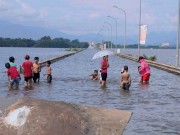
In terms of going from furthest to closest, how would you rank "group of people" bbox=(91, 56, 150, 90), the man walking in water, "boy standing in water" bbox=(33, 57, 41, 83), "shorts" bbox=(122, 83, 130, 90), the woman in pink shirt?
1. the woman in pink shirt
2. "boy standing in water" bbox=(33, 57, 41, 83)
3. the man walking in water
4. "shorts" bbox=(122, 83, 130, 90)
5. "group of people" bbox=(91, 56, 150, 90)

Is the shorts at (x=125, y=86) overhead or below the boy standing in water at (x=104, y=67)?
below

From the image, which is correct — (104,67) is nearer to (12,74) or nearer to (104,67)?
(104,67)

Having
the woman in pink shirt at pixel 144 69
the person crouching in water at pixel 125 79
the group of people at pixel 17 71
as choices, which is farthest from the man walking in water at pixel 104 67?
the group of people at pixel 17 71

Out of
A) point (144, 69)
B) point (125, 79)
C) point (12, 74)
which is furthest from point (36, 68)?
point (144, 69)

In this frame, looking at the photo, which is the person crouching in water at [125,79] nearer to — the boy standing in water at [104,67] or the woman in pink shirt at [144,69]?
the boy standing in water at [104,67]

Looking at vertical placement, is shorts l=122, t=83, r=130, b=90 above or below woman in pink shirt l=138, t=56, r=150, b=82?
below

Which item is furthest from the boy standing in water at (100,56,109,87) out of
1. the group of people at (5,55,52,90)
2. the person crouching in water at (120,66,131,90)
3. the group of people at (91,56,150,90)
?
the group of people at (5,55,52,90)

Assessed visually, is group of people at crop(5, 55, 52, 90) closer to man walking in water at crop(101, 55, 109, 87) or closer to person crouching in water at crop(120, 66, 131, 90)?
man walking in water at crop(101, 55, 109, 87)

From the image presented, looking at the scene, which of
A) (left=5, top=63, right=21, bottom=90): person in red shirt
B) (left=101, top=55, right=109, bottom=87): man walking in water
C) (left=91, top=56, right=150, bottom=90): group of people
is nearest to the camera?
(left=5, top=63, right=21, bottom=90): person in red shirt

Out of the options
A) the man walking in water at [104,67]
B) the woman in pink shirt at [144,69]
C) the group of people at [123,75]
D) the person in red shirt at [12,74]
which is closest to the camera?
the person in red shirt at [12,74]

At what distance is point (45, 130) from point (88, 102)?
7956mm

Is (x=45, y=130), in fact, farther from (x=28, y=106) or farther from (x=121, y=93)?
(x=121, y=93)

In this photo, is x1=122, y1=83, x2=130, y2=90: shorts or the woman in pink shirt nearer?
x1=122, y1=83, x2=130, y2=90: shorts

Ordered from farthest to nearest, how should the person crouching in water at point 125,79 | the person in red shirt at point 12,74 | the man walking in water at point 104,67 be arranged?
the man walking in water at point 104,67
the person crouching in water at point 125,79
the person in red shirt at point 12,74
